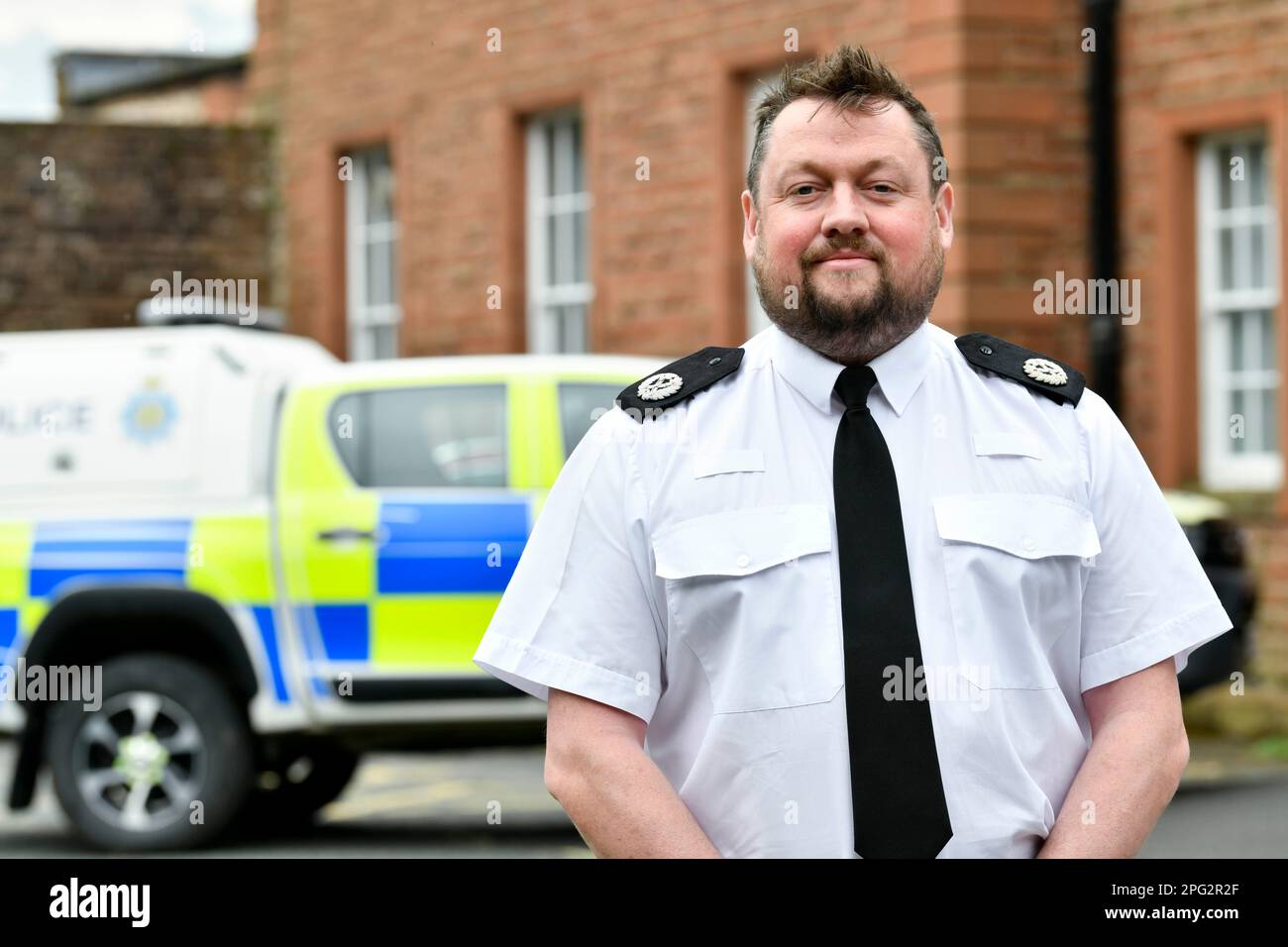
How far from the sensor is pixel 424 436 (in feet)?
28.4

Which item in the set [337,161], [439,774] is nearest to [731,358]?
[439,774]

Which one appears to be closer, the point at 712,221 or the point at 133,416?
the point at 133,416

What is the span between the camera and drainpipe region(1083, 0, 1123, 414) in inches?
505

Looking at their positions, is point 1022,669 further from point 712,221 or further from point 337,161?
point 337,161

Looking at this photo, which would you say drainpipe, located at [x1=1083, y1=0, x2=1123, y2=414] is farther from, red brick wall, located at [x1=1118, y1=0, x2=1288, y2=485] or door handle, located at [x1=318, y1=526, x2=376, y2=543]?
door handle, located at [x1=318, y1=526, x2=376, y2=543]

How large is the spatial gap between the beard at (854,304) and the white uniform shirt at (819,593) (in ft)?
0.11

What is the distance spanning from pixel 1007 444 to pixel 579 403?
19.9 feet

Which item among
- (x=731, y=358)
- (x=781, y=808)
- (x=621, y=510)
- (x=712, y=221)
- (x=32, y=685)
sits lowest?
(x=32, y=685)

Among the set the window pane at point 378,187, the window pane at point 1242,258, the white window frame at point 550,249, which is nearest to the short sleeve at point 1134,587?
the window pane at point 1242,258

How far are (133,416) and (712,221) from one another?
255 inches

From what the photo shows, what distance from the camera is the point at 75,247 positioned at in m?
19.0

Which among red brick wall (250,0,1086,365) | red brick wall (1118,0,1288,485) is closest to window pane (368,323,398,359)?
red brick wall (250,0,1086,365)

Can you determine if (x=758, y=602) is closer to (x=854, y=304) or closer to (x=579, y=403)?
(x=854, y=304)

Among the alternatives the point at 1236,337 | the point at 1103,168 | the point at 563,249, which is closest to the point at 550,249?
the point at 563,249
